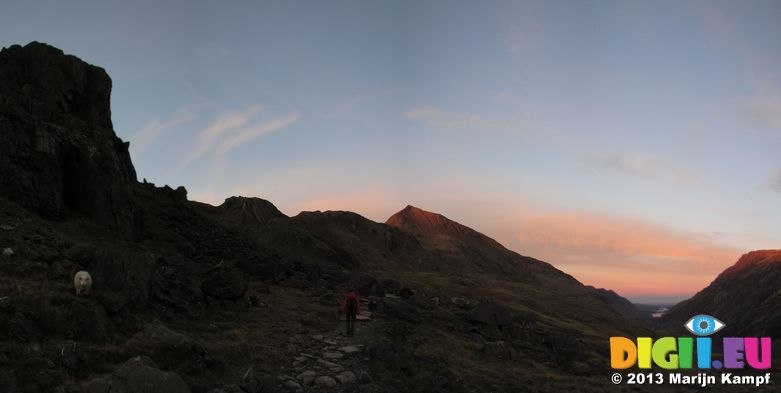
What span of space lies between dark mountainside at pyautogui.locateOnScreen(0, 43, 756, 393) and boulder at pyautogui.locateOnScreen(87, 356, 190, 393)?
4 cm

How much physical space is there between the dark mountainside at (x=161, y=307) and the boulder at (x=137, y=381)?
1.7 inches

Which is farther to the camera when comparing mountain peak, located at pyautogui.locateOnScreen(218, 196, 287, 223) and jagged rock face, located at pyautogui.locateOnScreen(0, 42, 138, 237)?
mountain peak, located at pyautogui.locateOnScreen(218, 196, 287, 223)

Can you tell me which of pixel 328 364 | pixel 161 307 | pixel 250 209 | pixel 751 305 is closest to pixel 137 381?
pixel 328 364

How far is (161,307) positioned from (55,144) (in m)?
17.7

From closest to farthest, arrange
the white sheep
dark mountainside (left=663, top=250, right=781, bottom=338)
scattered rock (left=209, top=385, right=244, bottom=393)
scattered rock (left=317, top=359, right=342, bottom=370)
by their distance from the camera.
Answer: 1. scattered rock (left=209, top=385, right=244, bottom=393)
2. the white sheep
3. scattered rock (left=317, top=359, right=342, bottom=370)
4. dark mountainside (left=663, top=250, right=781, bottom=338)

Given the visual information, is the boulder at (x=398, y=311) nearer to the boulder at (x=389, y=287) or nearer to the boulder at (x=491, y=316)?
the boulder at (x=491, y=316)

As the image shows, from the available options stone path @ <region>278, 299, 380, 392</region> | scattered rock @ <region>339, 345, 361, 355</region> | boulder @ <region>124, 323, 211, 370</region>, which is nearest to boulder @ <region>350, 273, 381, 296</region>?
stone path @ <region>278, 299, 380, 392</region>

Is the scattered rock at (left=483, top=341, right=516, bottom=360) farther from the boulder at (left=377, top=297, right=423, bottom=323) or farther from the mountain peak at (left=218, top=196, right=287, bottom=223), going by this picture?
the mountain peak at (left=218, top=196, right=287, bottom=223)

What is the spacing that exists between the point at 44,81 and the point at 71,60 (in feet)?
11.4

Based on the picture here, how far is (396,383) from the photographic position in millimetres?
18656

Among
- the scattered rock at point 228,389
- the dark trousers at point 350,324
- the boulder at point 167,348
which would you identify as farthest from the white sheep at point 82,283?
the dark trousers at point 350,324

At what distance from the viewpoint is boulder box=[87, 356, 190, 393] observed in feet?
37.1

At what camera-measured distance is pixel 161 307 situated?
20.2 meters

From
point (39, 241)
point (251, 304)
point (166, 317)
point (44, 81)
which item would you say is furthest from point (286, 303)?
point (44, 81)
